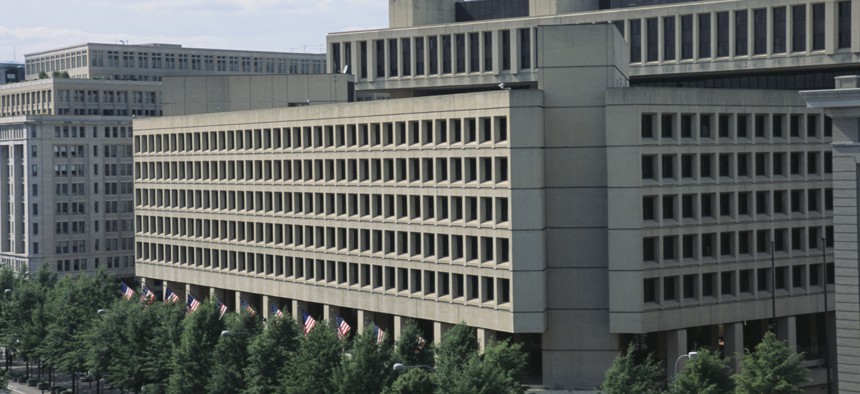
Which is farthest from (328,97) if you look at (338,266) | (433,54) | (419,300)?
(419,300)

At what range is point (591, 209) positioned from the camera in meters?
86.5

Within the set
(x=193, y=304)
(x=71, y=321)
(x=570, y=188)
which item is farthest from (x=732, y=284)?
(x=71, y=321)

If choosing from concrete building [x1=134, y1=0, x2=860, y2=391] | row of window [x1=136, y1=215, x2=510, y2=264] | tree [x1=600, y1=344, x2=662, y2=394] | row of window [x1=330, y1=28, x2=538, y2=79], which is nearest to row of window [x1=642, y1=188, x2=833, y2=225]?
concrete building [x1=134, y1=0, x2=860, y2=391]

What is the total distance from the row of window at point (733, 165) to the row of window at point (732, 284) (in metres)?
6.17

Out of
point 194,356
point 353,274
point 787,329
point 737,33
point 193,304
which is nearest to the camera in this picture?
point 194,356

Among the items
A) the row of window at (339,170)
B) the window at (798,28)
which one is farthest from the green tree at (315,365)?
the window at (798,28)

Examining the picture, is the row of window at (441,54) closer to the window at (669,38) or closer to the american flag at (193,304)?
the window at (669,38)

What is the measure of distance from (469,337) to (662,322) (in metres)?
13.4

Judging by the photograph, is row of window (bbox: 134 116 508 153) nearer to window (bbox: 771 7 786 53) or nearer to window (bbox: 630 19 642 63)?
window (bbox: 630 19 642 63)

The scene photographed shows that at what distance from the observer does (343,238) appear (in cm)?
10512

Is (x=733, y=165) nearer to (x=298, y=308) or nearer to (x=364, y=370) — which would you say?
(x=364, y=370)

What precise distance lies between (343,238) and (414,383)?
35959mm

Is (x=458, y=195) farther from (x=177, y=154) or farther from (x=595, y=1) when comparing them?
(x=177, y=154)

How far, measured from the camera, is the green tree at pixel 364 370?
74188 millimetres
